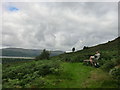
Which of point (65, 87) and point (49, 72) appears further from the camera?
point (49, 72)

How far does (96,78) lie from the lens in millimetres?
20062

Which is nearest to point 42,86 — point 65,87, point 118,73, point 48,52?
point 65,87

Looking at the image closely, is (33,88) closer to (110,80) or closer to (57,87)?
(57,87)

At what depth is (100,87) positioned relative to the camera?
1680cm

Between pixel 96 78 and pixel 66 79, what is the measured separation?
130 inches

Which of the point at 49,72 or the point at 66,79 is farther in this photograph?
the point at 49,72

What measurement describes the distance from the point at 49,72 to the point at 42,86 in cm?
584

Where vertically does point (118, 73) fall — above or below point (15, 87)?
above

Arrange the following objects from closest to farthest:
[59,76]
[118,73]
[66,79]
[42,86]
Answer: [42,86]
[118,73]
[66,79]
[59,76]

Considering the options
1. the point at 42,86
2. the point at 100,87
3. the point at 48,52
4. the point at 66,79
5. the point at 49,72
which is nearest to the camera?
the point at 100,87

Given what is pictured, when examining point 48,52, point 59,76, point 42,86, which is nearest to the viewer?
point 42,86

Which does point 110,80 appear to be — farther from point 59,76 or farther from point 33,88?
point 33,88

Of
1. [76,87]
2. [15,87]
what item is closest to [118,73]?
[76,87]

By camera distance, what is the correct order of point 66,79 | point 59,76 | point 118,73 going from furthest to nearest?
point 59,76 < point 66,79 < point 118,73
